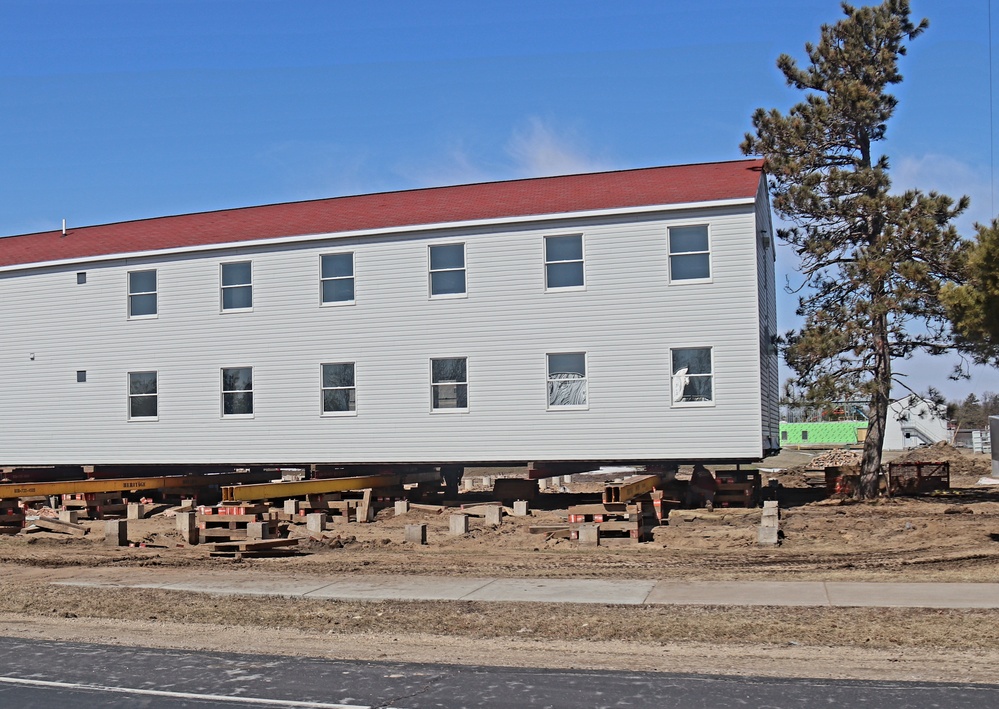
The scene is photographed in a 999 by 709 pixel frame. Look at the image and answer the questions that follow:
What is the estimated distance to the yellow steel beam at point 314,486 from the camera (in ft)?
72.4

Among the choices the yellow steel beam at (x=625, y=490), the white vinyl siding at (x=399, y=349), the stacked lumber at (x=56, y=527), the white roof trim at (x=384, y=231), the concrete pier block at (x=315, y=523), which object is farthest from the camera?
the white roof trim at (x=384, y=231)

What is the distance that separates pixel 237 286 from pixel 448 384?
6903 mm

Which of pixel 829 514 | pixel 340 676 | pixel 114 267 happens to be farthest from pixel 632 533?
pixel 114 267

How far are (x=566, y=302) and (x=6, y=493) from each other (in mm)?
13658

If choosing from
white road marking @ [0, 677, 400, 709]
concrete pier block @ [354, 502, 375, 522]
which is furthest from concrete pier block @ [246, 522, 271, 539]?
white road marking @ [0, 677, 400, 709]

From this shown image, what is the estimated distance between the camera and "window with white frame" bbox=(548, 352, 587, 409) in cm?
2619

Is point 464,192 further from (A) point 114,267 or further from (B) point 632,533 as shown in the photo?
(B) point 632,533

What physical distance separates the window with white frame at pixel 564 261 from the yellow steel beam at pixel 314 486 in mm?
6676

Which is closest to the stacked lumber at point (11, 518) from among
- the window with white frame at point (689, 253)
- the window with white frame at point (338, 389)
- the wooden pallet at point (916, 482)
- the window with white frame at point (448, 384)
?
the window with white frame at point (338, 389)

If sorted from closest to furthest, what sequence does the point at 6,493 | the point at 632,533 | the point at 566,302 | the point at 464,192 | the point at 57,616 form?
the point at 57,616
the point at 632,533
the point at 6,493
the point at 566,302
the point at 464,192

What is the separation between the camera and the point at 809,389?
1052 inches

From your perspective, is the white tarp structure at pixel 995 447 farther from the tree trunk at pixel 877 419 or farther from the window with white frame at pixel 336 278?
the window with white frame at pixel 336 278

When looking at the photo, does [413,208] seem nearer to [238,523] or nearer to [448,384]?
[448,384]

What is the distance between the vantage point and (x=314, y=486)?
24750 millimetres
